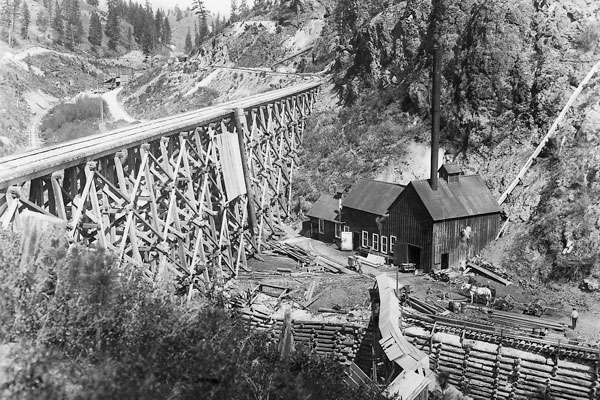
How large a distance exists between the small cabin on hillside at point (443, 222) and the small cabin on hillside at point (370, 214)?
0.55m

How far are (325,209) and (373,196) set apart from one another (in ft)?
11.6

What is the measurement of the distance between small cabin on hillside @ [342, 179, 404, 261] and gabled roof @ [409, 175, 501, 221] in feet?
5.34

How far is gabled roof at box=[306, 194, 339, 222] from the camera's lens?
32.1m

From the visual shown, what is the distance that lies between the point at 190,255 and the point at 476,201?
1269cm

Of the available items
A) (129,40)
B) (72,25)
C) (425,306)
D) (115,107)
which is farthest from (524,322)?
(129,40)

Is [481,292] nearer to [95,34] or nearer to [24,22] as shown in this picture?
[24,22]

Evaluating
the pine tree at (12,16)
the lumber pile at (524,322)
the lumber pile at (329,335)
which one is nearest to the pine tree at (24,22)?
the pine tree at (12,16)

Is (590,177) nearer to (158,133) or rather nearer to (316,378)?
(158,133)

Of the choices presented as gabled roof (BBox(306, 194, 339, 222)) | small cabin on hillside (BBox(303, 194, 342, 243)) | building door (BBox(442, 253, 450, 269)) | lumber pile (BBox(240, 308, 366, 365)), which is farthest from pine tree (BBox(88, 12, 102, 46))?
lumber pile (BBox(240, 308, 366, 365))

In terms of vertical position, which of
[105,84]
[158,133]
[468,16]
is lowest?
[105,84]

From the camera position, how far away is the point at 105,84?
91062 millimetres

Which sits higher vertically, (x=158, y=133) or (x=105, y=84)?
(x=158, y=133)

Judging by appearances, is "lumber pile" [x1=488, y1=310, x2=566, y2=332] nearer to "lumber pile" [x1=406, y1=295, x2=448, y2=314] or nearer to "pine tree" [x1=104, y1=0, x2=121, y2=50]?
"lumber pile" [x1=406, y1=295, x2=448, y2=314]

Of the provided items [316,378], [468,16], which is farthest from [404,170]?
[316,378]
